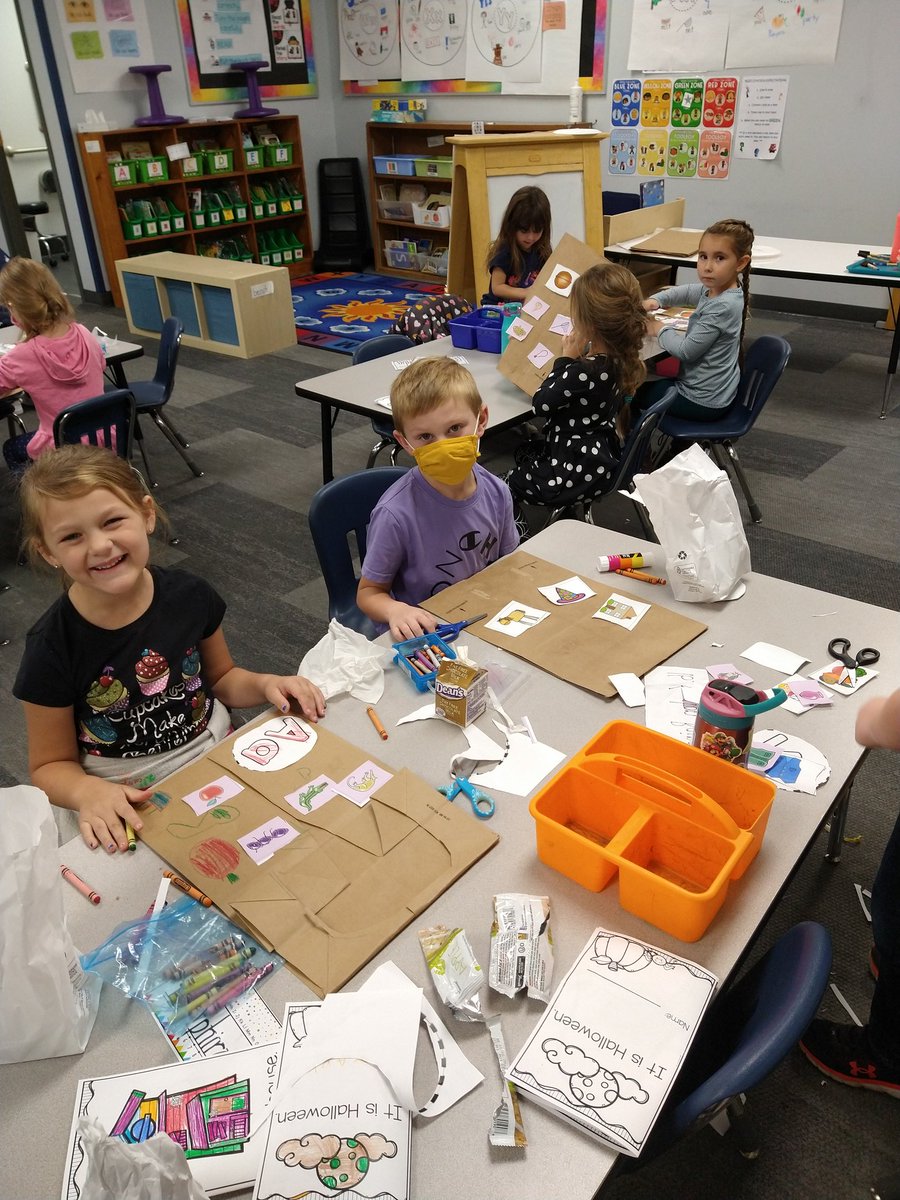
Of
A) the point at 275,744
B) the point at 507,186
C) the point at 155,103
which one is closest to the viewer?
the point at 275,744

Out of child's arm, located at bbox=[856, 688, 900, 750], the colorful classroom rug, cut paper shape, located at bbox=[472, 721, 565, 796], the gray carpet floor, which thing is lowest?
the gray carpet floor

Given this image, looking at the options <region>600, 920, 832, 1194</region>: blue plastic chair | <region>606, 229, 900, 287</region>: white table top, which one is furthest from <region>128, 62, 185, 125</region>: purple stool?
<region>600, 920, 832, 1194</region>: blue plastic chair

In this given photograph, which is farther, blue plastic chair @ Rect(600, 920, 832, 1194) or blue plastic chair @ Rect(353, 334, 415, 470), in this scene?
blue plastic chair @ Rect(353, 334, 415, 470)

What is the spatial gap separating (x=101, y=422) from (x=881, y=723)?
2737 mm

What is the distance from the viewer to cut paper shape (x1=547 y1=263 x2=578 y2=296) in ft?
9.37

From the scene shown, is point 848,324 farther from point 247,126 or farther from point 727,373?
point 247,126

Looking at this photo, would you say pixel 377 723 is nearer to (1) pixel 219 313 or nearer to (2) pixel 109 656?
(2) pixel 109 656

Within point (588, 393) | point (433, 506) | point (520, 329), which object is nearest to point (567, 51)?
point (520, 329)

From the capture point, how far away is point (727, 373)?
3.17 meters

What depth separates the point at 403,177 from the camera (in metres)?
7.30

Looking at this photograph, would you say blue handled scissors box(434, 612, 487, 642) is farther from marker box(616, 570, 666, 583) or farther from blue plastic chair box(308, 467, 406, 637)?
blue plastic chair box(308, 467, 406, 637)

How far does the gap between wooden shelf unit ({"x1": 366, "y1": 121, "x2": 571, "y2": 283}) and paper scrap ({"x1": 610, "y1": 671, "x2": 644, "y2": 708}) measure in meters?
6.52

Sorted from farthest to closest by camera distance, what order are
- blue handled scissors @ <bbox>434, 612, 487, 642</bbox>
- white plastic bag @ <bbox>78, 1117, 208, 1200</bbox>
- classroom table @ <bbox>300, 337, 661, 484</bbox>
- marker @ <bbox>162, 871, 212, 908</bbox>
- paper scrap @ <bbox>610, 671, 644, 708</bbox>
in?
classroom table @ <bbox>300, 337, 661, 484</bbox>, blue handled scissors @ <bbox>434, 612, 487, 642</bbox>, paper scrap @ <bbox>610, 671, 644, 708</bbox>, marker @ <bbox>162, 871, 212, 908</bbox>, white plastic bag @ <bbox>78, 1117, 208, 1200</bbox>

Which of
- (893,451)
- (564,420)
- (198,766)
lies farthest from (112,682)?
(893,451)
